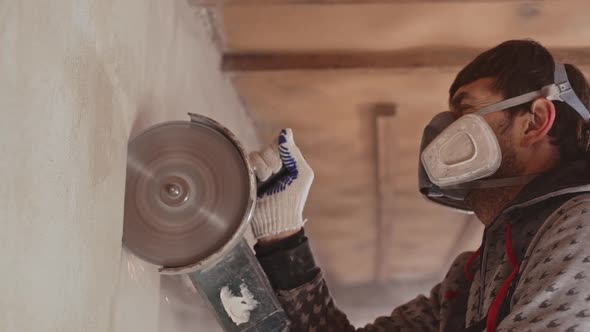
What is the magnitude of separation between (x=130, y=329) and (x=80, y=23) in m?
0.69

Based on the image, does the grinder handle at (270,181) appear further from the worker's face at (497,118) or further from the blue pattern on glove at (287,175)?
the worker's face at (497,118)

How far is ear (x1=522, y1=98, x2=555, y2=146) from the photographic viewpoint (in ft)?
5.99

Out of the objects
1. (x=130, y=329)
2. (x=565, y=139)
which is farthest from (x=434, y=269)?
(x=130, y=329)

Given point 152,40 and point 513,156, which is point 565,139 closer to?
point 513,156

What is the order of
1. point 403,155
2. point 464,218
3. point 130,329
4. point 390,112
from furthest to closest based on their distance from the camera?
point 464,218, point 403,155, point 390,112, point 130,329

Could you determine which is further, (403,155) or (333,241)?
(333,241)

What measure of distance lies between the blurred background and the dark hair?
53cm

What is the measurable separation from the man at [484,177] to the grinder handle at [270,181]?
0.05ft

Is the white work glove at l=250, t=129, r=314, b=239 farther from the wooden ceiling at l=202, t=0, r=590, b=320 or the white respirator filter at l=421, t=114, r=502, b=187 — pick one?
the wooden ceiling at l=202, t=0, r=590, b=320

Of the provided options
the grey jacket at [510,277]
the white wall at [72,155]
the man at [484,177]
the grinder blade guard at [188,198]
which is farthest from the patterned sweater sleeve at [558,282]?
the white wall at [72,155]

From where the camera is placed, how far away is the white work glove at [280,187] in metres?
1.83

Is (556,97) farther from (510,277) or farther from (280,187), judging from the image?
(280,187)

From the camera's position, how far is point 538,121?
184 centimetres

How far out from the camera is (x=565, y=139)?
6.09 ft
